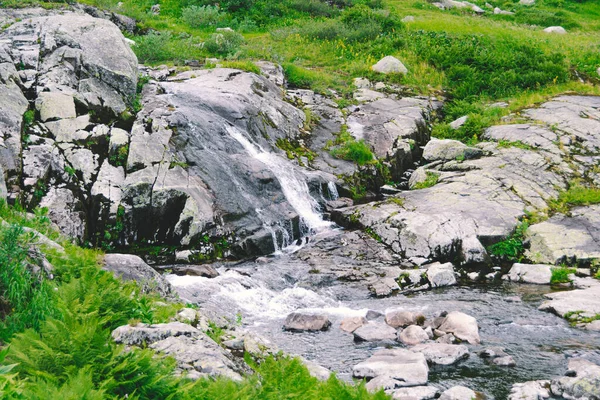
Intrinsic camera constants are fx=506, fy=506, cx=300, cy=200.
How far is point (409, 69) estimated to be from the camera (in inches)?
1159

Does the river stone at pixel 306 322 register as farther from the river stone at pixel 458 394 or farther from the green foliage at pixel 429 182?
the green foliage at pixel 429 182

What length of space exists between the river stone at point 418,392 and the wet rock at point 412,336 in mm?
1861

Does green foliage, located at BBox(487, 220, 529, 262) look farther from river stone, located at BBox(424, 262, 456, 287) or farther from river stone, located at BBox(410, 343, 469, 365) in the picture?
river stone, located at BBox(410, 343, 469, 365)

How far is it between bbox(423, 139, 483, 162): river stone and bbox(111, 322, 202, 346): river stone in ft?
52.7

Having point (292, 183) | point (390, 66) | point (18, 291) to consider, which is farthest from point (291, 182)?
point (390, 66)

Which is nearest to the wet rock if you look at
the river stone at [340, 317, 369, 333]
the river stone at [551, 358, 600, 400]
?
the river stone at [340, 317, 369, 333]

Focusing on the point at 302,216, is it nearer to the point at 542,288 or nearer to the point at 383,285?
the point at 383,285

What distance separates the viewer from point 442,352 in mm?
9812

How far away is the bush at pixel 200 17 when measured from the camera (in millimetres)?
34281

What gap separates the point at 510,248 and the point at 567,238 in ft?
5.60

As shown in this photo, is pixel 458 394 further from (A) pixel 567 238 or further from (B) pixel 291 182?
(B) pixel 291 182

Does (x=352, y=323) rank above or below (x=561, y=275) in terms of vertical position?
below

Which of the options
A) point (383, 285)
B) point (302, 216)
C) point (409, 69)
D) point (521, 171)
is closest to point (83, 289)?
point (383, 285)

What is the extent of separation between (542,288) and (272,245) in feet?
24.9
